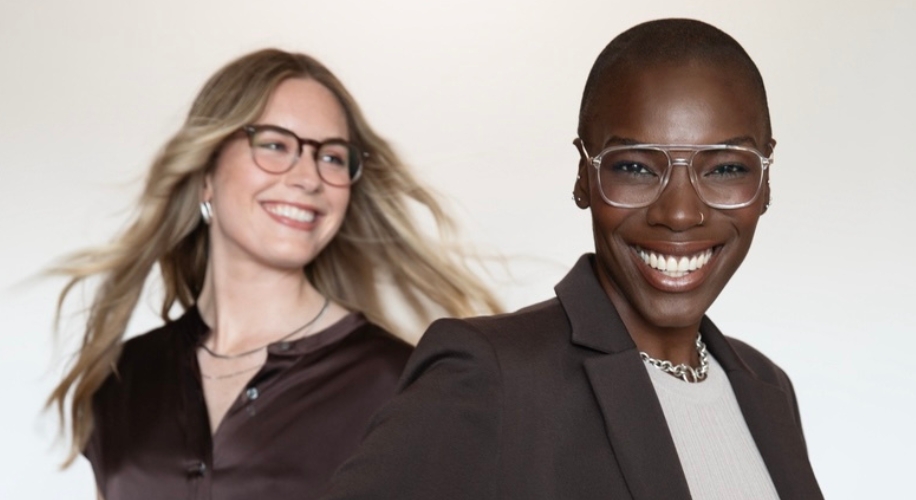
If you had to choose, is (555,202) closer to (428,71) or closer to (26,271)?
(428,71)

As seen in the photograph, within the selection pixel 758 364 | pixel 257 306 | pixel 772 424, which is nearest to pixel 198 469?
pixel 257 306

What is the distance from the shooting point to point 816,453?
4289 millimetres

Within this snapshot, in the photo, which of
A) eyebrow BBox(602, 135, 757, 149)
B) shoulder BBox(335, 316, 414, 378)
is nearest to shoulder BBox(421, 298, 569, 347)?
eyebrow BBox(602, 135, 757, 149)

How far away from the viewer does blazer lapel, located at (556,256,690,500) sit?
1684 millimetres

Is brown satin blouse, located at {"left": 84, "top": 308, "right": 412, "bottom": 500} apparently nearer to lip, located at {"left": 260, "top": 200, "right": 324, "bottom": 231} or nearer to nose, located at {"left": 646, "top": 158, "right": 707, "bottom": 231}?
lip, located at {"left": 260, "top": 200, "right": 324, "bottom": 231}

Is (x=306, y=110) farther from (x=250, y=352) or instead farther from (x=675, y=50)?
(x=675, y=50)

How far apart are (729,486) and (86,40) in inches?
125

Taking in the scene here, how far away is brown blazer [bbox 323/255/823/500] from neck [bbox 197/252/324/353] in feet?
5.82

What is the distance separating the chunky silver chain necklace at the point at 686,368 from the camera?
1883 millimetres

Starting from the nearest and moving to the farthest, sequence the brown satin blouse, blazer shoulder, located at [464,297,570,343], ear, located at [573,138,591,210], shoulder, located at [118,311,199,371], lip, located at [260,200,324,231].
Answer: blazer shoulder, located at [464,297,570,343] < ear, located at [573,138,591,210] < the brown satin blouse < lip, located at [260,200,324,231] < shoulder, located at [118,311,199,371]

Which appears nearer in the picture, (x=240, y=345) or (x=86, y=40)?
(x=240, y=345)

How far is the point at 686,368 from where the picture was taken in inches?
76.1

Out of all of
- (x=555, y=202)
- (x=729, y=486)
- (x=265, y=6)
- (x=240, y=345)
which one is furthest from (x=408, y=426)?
(x=265, y=6)

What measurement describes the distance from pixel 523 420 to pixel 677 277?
278mm
